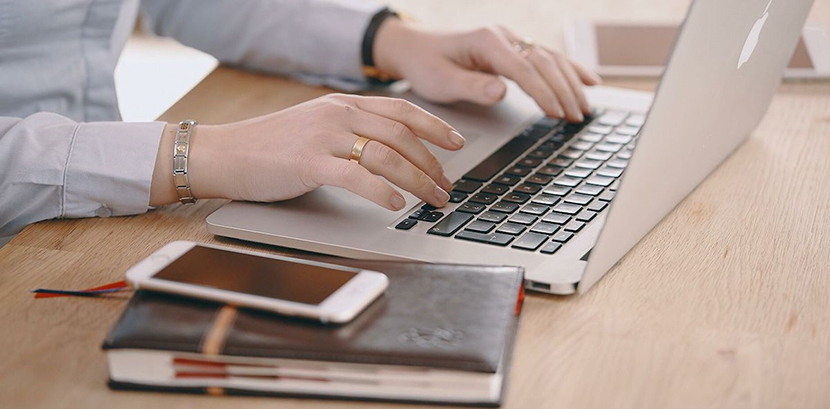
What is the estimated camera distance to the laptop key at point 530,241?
746 millimetres

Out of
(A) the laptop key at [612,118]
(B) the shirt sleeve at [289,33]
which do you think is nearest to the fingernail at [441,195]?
(A) the laptop key at [612,118]

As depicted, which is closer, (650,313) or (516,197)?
(650,313)

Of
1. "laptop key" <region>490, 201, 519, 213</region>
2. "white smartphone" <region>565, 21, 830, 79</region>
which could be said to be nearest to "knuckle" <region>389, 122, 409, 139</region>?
"laptop key" <region>490, 201, 519, 213</region>

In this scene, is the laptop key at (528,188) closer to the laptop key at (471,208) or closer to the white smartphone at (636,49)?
the laptop key at (471,208)

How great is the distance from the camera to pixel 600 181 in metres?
0.90

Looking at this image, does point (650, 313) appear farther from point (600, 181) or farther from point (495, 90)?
point (495, 90)

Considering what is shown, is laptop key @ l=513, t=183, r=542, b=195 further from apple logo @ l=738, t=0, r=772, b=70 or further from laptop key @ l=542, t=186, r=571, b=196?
apple logo @ l=738, t=0, r=772, b=70

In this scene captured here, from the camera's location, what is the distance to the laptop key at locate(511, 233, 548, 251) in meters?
0.75

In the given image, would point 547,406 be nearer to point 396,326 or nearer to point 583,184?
point 396,326

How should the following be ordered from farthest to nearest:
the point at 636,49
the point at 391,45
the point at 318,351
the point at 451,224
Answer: the point at 636,49 < the point at 391,45 < the point at 451,224 < the point at 318,351

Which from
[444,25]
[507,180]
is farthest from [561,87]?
[444,25]

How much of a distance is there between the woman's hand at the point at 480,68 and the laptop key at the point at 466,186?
9.2 inches

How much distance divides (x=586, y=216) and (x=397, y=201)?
17 centimetres

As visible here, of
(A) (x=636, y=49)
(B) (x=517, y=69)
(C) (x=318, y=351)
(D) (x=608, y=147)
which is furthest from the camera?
(A) (x=636, y=49)
